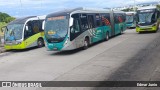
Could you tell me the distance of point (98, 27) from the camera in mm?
22531

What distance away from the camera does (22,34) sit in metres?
21.3

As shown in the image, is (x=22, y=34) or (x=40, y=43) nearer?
(x=22, y=34)

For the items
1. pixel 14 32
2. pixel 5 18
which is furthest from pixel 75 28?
pixel 5 18

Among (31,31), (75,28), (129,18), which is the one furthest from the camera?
(129,18)

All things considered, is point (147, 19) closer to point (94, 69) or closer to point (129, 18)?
point (129, 18)

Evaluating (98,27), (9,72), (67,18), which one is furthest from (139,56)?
(98,27)

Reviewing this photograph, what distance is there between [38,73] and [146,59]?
17.2 ft

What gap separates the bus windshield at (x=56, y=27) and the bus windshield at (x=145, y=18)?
13395mm

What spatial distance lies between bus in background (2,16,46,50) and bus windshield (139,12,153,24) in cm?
1150

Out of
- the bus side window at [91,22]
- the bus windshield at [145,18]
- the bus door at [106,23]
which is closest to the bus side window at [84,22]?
the bus side window at [91,22]

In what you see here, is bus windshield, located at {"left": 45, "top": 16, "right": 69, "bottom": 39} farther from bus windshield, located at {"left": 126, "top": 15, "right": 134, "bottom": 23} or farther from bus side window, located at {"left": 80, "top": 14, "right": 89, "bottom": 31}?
bus windshield, located at {"left": 126, "top": 15, "right": 134, "bottom": 23}

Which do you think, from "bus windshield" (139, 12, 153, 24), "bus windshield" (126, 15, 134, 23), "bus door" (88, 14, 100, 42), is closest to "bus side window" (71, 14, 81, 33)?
"bus door" (88, 14, 100, 42)

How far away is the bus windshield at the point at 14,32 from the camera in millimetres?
21391

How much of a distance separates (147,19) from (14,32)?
14007mm
